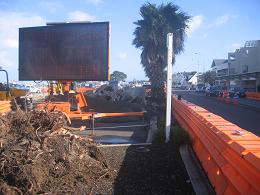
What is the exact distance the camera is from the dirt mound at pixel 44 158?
519cm

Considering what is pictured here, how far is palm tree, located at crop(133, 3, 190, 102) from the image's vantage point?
98.7 ft

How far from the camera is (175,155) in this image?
331 inches

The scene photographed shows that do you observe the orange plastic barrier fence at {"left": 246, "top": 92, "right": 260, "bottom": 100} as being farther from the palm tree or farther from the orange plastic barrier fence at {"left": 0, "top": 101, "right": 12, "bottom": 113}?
the orange plastic barrier fence at {"left": 0, "top": 101, "right": 12, "bottom": 113}

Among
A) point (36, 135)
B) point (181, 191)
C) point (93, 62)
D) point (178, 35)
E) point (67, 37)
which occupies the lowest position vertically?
point (181, 191)

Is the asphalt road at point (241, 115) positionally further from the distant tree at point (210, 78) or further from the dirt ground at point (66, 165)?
Answer: the distant tree at point (210, 78)

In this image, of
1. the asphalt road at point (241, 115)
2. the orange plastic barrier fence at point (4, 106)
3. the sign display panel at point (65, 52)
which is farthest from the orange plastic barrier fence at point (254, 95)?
the orange plastic barrier fence at point (4, 106)

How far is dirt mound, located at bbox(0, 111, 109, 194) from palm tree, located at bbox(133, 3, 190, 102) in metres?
22.5

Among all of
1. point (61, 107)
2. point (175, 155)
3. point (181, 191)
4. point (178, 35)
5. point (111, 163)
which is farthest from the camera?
point (178, 35)

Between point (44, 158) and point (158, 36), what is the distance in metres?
25.3

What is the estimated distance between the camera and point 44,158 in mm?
5793

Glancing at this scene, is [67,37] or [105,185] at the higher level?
[67,37]

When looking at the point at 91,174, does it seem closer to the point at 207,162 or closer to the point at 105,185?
the point at 105,185

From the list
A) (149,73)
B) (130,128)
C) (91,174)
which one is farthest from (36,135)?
(149,73)

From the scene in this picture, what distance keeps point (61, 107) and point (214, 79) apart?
90.5 m
